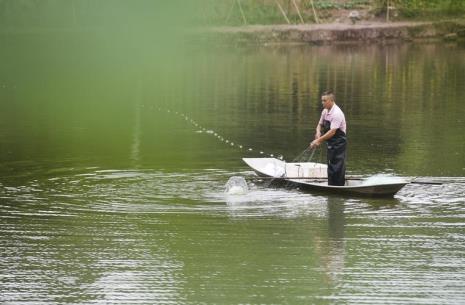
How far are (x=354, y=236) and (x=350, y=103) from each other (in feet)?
52.3

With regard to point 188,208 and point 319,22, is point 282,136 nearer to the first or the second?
point 188,208

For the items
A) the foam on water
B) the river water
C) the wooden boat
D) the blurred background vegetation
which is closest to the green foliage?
the blurred background vegetation

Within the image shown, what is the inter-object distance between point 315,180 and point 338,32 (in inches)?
1532

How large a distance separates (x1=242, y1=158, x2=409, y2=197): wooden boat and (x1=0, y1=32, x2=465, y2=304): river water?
14cm

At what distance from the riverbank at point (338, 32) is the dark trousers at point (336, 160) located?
3782 centimetres

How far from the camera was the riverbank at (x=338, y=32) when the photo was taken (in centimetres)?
5323

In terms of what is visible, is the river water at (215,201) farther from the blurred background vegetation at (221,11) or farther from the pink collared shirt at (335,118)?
the blurred background vegetation at (221,11)

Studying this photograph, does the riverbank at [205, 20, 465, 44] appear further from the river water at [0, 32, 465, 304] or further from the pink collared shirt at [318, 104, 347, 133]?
the pink collared shirt at [318, 104, 347, 133]

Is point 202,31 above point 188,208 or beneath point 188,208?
above

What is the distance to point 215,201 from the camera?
1498 cm

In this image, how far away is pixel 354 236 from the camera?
42.5 ft

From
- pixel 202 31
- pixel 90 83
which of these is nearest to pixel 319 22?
pixel 202 31

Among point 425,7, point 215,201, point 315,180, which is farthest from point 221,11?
point 215,201

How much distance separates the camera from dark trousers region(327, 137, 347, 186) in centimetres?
1518
